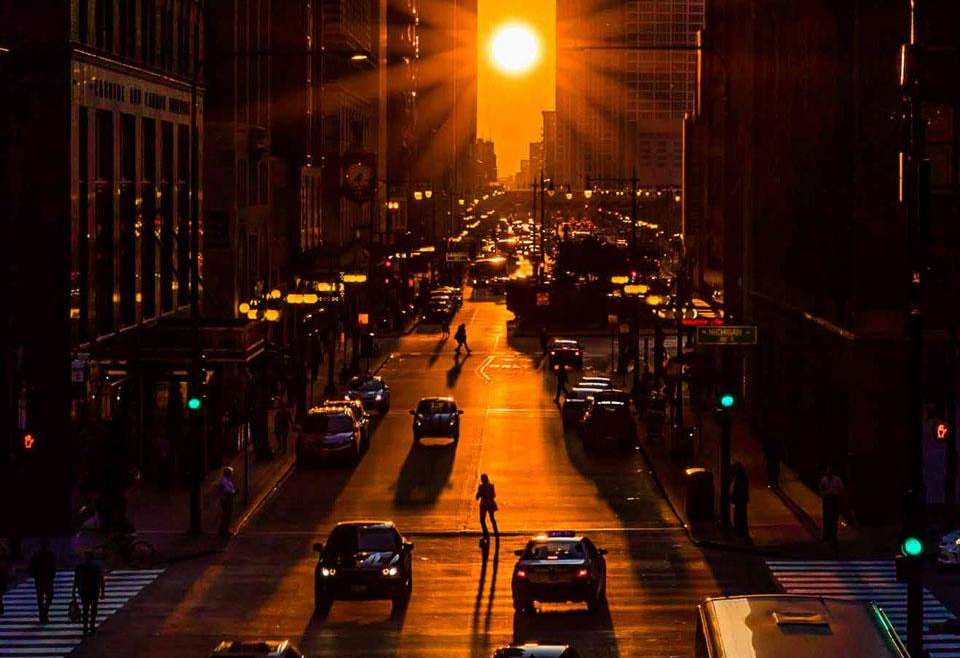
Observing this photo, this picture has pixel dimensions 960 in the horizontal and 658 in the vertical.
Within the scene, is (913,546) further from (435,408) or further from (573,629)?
(435,408)

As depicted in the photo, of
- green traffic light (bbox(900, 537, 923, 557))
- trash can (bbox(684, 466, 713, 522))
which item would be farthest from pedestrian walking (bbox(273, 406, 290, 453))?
green traffic light (bbox(900, 537, 923, 557))

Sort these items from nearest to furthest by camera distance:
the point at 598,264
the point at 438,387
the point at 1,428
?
the point at 1,428 < the point at 438,387 < the point at 598,264

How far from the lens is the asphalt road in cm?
2994

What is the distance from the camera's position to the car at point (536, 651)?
2196cm

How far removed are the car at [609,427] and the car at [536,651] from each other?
1359 inches

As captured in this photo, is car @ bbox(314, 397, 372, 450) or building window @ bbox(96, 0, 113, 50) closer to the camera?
building window @ bbox(96, 0, 113, 50)

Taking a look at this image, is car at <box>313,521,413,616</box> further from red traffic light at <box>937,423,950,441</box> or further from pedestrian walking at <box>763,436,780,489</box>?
pedestrian walking at <box>763,436,780,489</box>

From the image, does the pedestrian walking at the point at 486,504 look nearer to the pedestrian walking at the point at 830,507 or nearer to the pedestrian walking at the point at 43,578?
the pedestrian walking at the point at 830,507

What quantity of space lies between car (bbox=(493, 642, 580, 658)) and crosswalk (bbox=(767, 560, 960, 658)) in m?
8.04

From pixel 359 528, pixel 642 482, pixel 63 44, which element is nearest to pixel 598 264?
pixel 642 482

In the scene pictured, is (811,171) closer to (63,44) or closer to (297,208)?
(63,44)

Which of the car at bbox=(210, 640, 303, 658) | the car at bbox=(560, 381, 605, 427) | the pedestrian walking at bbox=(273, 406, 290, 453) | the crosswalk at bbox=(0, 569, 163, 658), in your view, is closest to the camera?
the car at bbox=(210, 640, 303, 658)

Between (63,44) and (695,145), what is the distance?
248 ft

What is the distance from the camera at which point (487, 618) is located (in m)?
31.6
